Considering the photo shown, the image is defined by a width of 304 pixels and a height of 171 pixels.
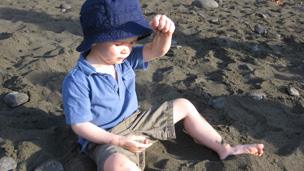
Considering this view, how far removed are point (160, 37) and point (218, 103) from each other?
0.91 metres

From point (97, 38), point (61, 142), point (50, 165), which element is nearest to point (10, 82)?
point (61, 142)

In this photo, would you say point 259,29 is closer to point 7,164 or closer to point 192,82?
point 192,82

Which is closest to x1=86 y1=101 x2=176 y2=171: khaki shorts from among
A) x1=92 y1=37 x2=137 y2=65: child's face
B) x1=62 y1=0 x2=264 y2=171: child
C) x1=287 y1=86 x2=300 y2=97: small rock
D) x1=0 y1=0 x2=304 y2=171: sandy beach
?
x1=62 y1=0 x2=264 y2=171: child

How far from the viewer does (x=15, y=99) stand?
391 cm

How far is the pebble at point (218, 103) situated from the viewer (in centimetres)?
396

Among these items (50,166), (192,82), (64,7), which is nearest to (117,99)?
(50,166)

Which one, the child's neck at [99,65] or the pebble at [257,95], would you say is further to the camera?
the pebble at [257,95]

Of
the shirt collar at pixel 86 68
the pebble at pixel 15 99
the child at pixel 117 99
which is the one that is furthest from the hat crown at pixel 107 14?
the pebble at pixel 15 99

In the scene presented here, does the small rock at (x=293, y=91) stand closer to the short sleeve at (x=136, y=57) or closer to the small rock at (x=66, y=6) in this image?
the short sleeve at (x=136, y=57)

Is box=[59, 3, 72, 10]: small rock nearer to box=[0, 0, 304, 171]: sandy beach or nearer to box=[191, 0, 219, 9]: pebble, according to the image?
box=[0, 0, 304, 171]: sandy beach

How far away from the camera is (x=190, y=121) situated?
3502 mm

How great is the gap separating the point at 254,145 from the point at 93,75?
1.12 m

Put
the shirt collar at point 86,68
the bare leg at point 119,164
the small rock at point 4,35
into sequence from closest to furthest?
the bare leg at point 119,164, the shirt collar at point 86,68, the small rock at point 4,35

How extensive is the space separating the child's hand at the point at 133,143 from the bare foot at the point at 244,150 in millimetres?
531
